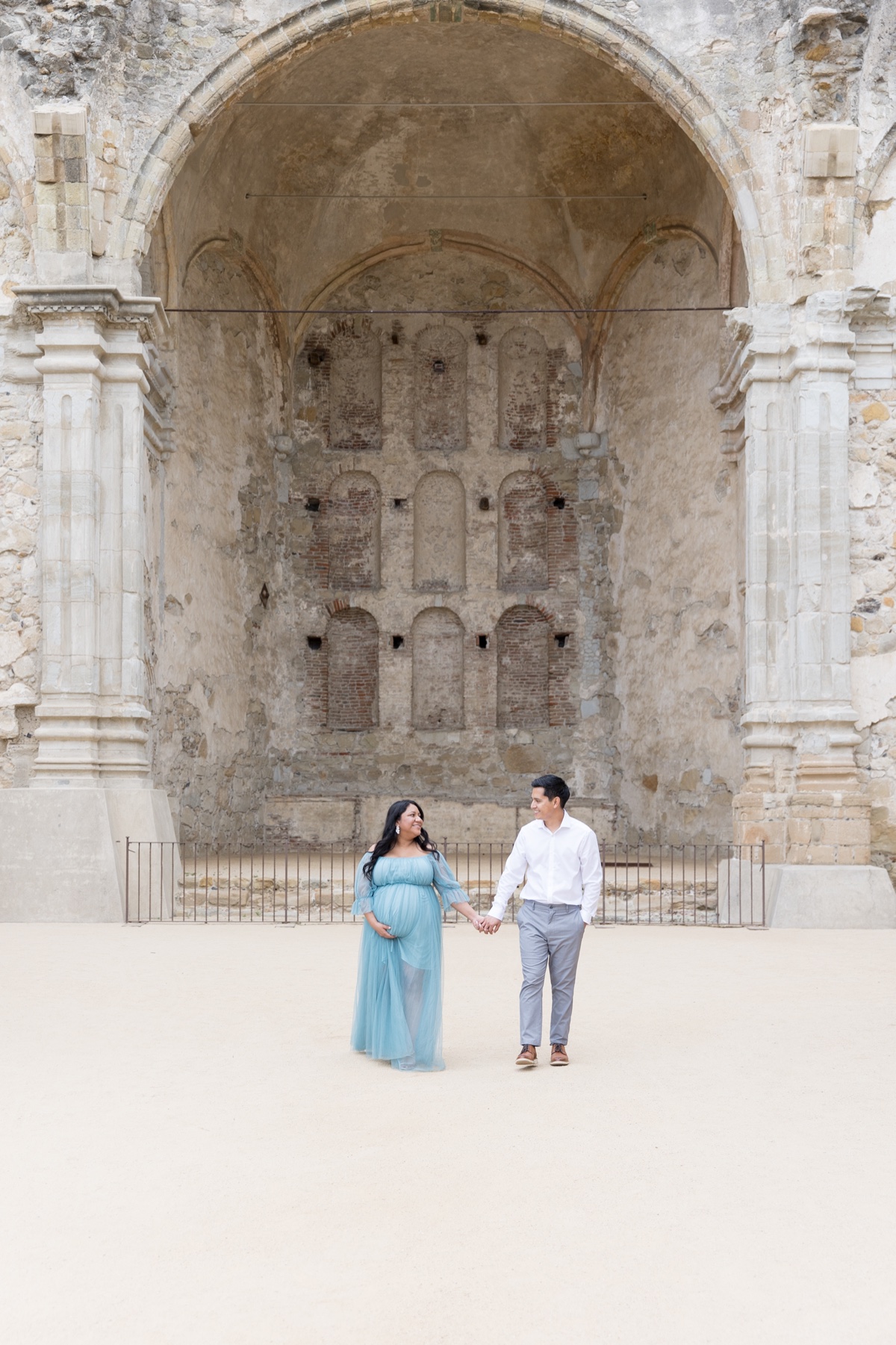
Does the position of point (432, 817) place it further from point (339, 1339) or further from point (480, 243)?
point (339, 1339)

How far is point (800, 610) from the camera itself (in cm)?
1116

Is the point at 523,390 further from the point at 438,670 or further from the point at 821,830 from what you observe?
the point at 821,830

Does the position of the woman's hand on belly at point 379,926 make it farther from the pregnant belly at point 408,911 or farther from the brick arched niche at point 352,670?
the brick arched niche at point 352,670

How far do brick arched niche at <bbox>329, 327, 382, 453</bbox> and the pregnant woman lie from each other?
13068mm

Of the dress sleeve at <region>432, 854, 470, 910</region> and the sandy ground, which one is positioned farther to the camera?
the dress sleeve at <region>432, 854, 470, 910</region>

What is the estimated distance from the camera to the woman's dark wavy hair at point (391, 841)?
18.6ft

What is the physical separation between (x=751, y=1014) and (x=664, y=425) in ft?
34.7

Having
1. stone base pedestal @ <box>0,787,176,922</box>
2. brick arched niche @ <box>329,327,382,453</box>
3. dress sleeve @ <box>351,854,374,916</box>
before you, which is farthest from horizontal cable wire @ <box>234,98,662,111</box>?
dress sleeve @ <box>351,854,374,916</box>

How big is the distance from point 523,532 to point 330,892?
25.8 feet

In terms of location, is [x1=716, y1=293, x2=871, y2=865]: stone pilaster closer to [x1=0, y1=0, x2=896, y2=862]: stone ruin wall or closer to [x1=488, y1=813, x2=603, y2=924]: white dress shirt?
[x1=0, y1=0, x2=896, y2=862]: stone ruin wall

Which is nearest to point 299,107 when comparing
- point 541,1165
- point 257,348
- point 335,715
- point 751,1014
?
point 257,348

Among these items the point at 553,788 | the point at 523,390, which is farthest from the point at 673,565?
the point at 553,788

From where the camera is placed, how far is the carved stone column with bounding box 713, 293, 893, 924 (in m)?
10.8

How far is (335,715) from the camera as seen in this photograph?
1792 cm
